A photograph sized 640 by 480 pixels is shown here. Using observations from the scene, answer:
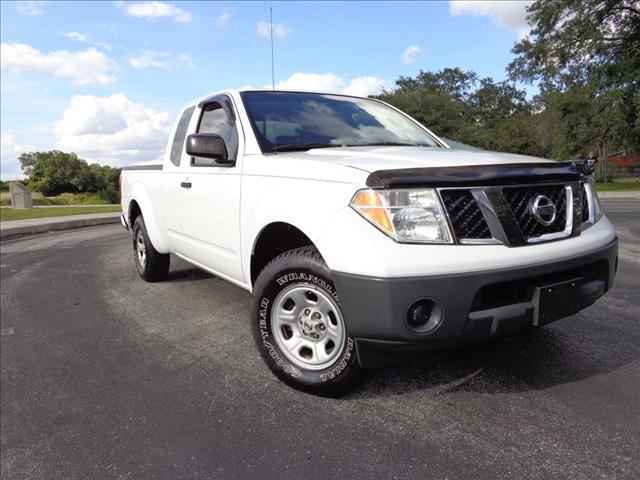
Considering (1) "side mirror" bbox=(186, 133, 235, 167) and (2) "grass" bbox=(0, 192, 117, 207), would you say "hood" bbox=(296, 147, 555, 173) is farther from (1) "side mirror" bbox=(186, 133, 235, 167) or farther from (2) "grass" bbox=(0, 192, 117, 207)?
(2) "grass" bbox=(0, 192, 117, 207)

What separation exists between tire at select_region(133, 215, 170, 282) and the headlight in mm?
3633

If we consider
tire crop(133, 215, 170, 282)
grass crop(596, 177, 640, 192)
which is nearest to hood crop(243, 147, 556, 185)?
tire crop(133, 215, 170, 282)

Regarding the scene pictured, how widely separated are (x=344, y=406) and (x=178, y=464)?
0.89 m

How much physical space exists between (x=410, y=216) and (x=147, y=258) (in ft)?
13.0

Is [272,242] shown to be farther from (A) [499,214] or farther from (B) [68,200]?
(B) [68,200]

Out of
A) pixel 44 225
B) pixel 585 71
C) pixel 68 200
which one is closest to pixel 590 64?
pixel 585 71

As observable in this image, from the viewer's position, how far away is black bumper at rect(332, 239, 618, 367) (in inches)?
87.5

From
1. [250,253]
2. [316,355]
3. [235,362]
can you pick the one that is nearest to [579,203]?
[316,355]

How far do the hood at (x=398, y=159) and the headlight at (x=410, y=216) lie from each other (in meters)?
0.17

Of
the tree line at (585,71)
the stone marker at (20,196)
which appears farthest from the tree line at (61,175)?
the tree line at (585,71)

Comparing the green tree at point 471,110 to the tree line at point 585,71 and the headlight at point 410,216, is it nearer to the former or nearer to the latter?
the tree line at point 585,71

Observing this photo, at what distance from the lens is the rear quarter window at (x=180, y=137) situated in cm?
463

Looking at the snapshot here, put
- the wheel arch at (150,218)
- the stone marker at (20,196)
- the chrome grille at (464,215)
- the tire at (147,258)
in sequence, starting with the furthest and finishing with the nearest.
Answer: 1. the stone marker at (20,196)
2. the tire at (147,258)
3. the wheel arch at (150,218)
4. the chrome grille at (464,215)

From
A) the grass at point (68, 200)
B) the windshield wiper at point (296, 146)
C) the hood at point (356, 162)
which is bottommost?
the grass at point (68, 200)
